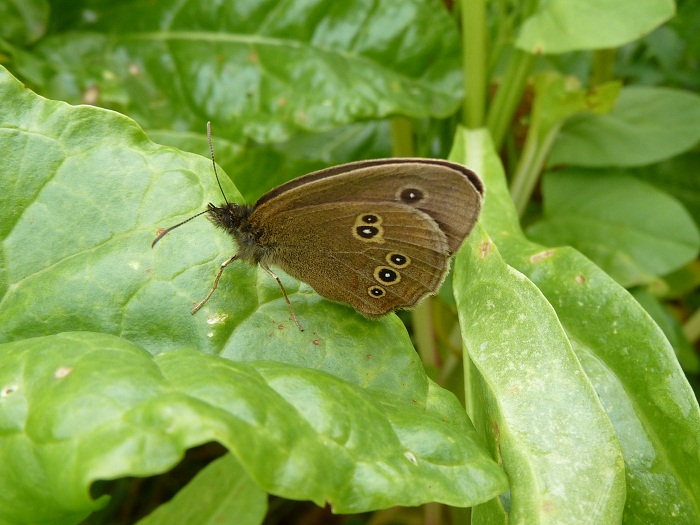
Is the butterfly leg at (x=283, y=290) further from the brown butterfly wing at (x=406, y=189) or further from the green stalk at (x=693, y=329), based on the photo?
the green stalk at (x=693, y=329)

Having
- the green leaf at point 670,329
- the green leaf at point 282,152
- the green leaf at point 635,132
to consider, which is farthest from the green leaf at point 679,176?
the green leaf at point 282,152

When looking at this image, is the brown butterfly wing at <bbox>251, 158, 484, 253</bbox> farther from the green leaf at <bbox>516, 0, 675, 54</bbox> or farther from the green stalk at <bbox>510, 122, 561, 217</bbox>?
the green stalk at <bbox>510, 122, 561, 217</bbox>

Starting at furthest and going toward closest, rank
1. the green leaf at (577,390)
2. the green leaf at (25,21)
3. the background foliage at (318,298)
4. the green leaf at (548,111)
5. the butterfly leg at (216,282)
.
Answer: the green leaf at (25,21), the green leaf at (548,111), the butterfly leg at (216,282), the green leaf at (577,390), the background foliage at (318,298)

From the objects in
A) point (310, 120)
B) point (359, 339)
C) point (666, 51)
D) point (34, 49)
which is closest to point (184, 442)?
point (359, 339)

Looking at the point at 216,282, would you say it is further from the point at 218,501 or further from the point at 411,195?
the point at 218,501

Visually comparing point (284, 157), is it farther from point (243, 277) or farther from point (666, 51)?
point (666, 51)

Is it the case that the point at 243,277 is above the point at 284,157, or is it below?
above
